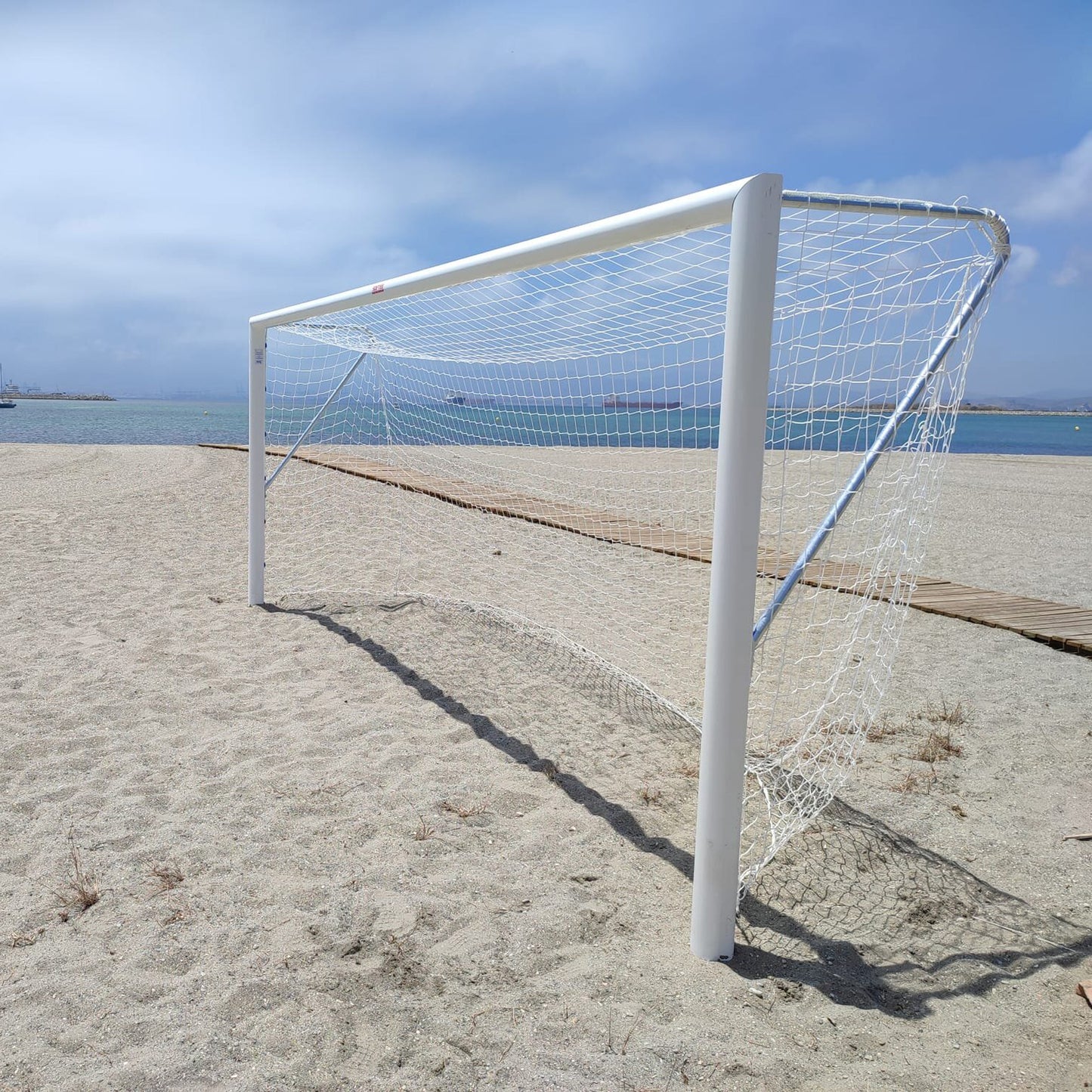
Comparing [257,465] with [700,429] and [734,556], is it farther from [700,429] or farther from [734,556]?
[734,556]

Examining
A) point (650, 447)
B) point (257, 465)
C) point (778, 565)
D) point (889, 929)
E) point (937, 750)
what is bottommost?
point (889, 929)

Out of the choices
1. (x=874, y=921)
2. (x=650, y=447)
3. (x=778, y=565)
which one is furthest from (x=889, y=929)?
(x=650, y=447)

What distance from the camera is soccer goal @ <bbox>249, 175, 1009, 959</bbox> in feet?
7.50

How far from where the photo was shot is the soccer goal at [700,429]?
2.29 meters

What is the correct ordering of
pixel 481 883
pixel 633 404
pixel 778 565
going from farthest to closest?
pixel 778 565, pixel 633 404, pixel 481 883

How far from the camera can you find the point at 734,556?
223 cm

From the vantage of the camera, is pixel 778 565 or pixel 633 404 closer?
pixel 633 404

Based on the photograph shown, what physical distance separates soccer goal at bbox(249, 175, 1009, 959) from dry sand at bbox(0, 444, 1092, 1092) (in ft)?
0.87

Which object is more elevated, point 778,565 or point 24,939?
point 778,565

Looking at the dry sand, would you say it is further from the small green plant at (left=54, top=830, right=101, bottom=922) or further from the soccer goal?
→ the soccer goal

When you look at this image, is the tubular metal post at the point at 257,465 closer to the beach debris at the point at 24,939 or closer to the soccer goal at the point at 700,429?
the soccer goal at the point at 700,429

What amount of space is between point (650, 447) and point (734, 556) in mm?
3732

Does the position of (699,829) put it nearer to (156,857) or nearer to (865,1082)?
(865,1082)

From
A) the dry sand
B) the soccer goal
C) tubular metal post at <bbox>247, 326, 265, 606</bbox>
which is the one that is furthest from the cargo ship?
tubular metal post at <bbox>247, 326, 265, 606</bbox>
